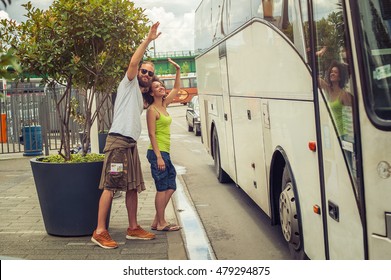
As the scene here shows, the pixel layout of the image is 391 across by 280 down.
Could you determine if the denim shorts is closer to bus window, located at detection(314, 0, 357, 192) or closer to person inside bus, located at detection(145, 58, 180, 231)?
person inside bus, located at detection(145, 58, 180, 231)

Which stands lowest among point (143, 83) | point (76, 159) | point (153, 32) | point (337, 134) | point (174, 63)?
point (76, 159)

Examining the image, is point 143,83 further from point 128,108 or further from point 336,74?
point 336,74

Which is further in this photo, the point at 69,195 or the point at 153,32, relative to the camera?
the point at 69,195

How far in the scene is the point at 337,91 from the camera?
Result: 387 cm

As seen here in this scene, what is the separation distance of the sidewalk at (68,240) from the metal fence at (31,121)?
589 centimetres

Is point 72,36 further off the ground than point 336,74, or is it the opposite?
point 72,36

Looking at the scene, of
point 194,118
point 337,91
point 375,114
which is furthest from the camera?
point 194,118

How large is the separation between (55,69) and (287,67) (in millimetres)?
2588

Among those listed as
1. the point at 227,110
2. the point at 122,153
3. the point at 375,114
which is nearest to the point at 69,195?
the point at 122,153

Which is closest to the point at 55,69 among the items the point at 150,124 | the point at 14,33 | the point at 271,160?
the point at 14,33

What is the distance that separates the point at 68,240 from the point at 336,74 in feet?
11.7

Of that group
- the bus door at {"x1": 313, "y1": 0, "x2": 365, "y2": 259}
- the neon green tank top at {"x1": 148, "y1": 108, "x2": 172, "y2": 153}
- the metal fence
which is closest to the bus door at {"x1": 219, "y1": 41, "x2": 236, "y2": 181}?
the neon green tank top at {"x1": 148, "y1": 108, "x2": 172, "y2": 153}

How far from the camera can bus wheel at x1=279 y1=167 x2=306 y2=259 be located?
17.3 ft

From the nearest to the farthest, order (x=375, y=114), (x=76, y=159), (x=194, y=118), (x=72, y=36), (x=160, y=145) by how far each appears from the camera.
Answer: (x=375, y=114)
(x=72, y=36)
(x=160, y=145)
(x=76, y=159)
(x=194, y=118)
